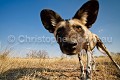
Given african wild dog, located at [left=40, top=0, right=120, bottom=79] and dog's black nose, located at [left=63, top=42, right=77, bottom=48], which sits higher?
african wild dog, located at [left=40, top=0, right=120, bottom=79]

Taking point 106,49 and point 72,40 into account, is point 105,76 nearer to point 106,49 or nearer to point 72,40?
point 106,49

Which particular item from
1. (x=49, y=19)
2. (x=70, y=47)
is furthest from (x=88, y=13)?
(x=70, y=47)

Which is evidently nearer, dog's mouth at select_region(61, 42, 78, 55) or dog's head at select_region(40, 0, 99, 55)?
dog's mouth at select_region(61, 42, 78, 55)

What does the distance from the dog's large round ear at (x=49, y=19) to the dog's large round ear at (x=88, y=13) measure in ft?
2.12

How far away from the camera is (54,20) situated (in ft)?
22.6

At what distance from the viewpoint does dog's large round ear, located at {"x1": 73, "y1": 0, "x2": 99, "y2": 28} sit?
6.64m

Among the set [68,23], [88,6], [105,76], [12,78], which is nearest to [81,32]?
[68,23]

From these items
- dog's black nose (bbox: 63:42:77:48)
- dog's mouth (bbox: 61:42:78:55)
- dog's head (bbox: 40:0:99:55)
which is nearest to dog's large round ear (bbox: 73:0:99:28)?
dog's head (bbox: 40:0:99:55)

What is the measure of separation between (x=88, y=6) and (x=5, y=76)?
11.0ft

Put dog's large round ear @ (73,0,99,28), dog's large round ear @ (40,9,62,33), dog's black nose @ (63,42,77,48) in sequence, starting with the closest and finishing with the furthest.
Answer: dog's black nose @ (63,42,77,48), dog's large round ear @ (73,0,99,28), dog's large round ear @ (40,9,62,33)

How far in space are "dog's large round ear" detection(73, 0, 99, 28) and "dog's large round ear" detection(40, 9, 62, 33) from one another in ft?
2.12

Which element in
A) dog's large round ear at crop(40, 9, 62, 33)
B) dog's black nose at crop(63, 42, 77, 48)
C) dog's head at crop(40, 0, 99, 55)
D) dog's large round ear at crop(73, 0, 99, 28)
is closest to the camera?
dog's black nose at crop(63, 42, 77, 48)

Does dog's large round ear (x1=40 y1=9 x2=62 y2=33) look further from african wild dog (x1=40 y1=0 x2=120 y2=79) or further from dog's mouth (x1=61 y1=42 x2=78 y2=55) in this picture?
dog's mouth (x1=61 y1=42 x2=78 y2=55)

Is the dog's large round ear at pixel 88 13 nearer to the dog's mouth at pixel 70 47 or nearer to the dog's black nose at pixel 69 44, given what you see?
the dog's mouth at pixel 70 47
